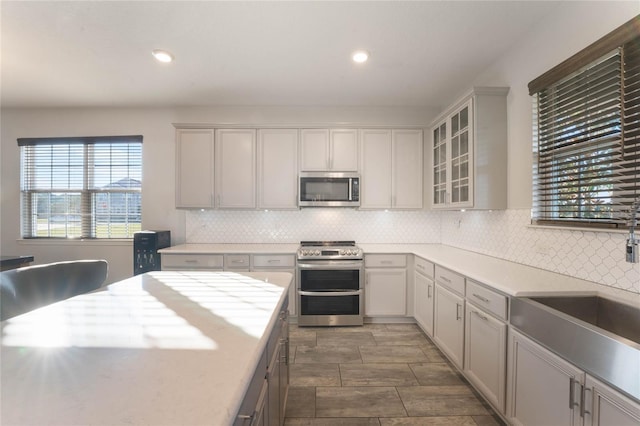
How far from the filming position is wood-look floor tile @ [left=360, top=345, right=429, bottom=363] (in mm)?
2611

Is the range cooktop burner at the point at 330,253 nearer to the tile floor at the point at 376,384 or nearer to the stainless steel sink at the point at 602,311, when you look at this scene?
the tile floor at the point at 376,384

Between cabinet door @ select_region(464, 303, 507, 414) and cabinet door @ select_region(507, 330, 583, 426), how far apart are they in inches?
2.3

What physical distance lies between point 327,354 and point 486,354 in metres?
1.39

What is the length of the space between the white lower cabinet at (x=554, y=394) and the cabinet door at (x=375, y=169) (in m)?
2.23

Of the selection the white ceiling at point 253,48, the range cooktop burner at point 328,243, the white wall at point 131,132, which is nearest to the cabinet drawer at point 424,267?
the range cooktop burner at point 328,243

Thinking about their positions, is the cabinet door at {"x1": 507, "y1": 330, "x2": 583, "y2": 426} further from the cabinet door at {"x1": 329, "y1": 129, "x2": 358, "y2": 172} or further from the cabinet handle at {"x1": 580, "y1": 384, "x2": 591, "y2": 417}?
the cabinet door at {"x1": 329, "y1": 129, "x2": 358, "y2": 172}

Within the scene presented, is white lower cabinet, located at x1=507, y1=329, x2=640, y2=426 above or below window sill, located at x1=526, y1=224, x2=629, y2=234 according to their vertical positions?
below

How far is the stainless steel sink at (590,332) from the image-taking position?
1023 mm

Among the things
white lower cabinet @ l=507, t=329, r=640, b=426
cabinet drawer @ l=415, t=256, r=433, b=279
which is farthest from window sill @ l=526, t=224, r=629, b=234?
cabinet drawer @ l=415, t=256, r=433, b=279

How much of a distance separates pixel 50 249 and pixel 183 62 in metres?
3.38

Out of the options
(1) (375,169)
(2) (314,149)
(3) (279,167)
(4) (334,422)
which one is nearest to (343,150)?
(2) (314,149)

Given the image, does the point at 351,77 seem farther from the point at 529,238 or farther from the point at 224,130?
the point at 529,238

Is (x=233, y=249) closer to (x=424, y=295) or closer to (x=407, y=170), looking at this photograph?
(x=424, y=295)

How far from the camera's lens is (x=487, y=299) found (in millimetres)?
1873
